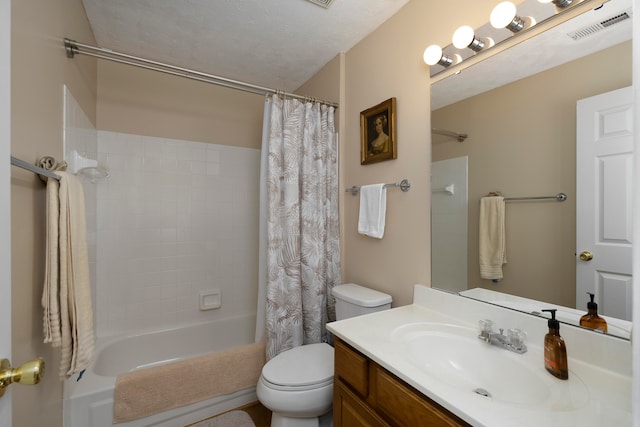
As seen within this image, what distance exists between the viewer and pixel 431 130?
4.41 feet

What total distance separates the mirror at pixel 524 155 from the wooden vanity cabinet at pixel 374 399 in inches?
21.7

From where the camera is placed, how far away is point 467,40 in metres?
1.14

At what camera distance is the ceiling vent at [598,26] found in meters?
0.82

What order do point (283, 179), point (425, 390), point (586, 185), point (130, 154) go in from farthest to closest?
point (130, 154), point (283, 179), point (586, 185), point (425, 390)

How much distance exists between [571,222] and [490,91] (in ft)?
1.97

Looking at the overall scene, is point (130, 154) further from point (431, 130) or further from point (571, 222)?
point (571, 222)

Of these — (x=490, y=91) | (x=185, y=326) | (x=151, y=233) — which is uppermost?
(x=490, y=91)

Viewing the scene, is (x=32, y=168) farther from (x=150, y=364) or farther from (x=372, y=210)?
(x=150, y=364)

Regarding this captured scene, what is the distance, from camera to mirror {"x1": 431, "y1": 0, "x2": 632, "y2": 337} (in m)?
0.89

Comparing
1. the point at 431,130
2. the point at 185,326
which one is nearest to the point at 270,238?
the point at 431,130

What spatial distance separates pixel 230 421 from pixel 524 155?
2.07 meters

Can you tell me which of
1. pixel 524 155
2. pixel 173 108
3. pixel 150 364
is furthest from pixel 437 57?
pixel 150 364

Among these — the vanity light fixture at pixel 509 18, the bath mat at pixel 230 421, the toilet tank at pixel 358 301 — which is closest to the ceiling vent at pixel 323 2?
the vanity light fixture at pixel 509 18

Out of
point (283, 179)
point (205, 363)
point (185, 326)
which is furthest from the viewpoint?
point (185, 326)
